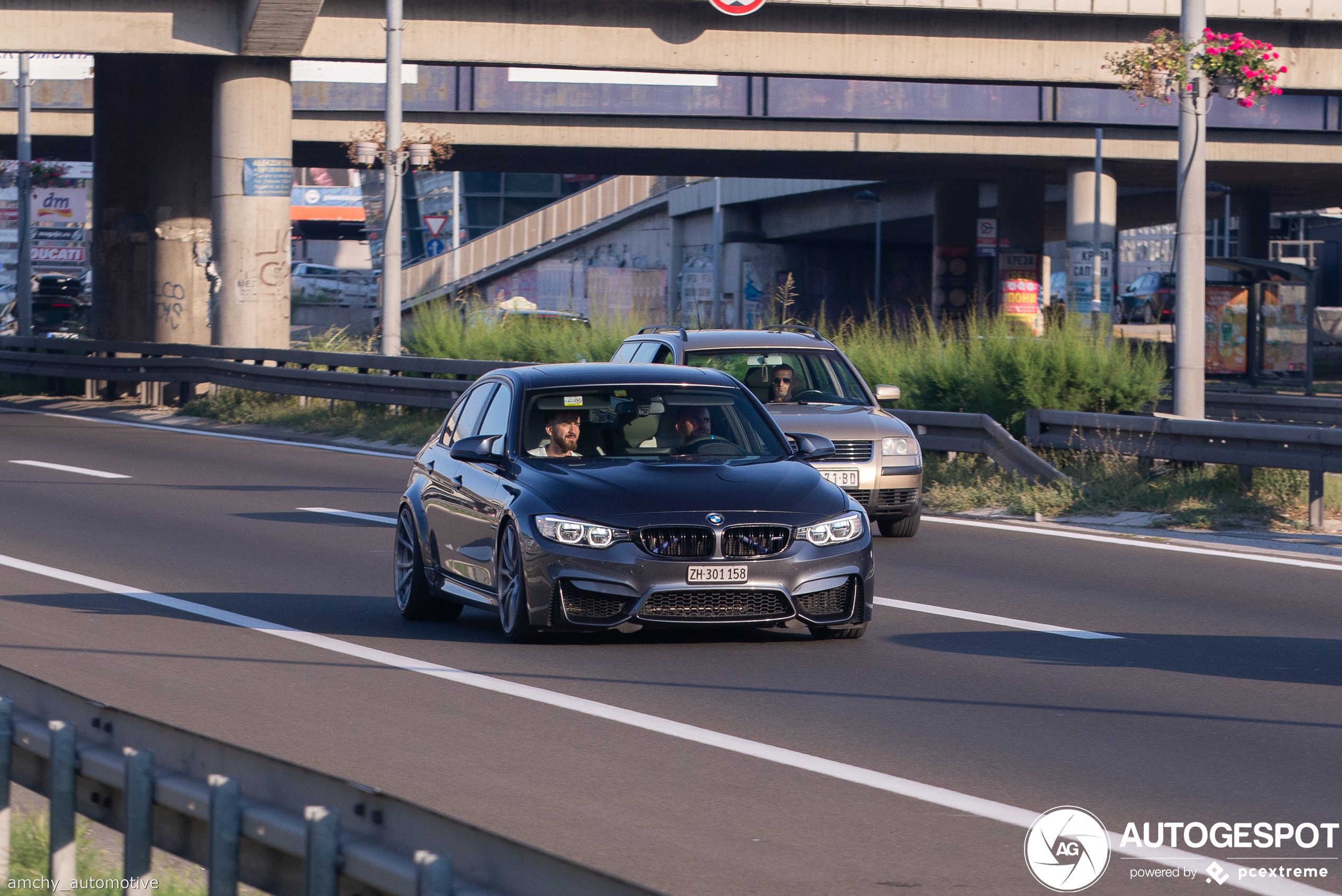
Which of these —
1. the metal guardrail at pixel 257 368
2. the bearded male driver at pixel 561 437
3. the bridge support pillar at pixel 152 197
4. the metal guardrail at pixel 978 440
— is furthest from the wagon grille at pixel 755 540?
the bridge support pillar at pixel 152 197

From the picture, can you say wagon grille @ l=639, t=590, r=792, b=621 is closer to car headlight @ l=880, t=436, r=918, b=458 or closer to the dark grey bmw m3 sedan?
the dark grey bmw m3 sedan

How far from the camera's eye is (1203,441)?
52.1ft

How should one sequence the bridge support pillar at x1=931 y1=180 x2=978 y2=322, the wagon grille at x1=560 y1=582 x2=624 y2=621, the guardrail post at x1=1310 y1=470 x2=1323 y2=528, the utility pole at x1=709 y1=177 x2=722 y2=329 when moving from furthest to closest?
the utility pole at x1=709 y1=177 x2=722 y2=329 < the bridge support pillar at x1=931 y1=180 x2=978 y2=322 < the guardrail post at x1=1310 y1=470 x2=1323 y2=528 < the wagon grille at x1=560 y1=582 x2=624 y2=621

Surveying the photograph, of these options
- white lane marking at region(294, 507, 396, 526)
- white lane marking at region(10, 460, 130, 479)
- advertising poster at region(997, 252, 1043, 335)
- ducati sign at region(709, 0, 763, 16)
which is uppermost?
ducati sign at region(709, 0, 763, 16)

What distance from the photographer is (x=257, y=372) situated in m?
28.4

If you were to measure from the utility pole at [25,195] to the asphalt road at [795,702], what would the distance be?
28601 millimetres

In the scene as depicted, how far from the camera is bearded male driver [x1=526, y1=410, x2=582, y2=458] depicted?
10117 millimetres

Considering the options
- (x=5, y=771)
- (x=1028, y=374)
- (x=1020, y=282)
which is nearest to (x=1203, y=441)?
(x=1028, y=374)

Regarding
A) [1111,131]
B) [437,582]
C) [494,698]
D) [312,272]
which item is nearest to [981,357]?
[437,582]

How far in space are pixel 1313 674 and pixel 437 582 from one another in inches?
182

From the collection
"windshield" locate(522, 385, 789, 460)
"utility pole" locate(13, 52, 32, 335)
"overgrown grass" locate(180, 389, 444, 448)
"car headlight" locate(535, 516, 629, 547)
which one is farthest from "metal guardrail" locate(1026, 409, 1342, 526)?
"utility pole" locate(13, 52, 32, 335)

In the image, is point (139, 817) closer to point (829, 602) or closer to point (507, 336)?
point (829, 602)

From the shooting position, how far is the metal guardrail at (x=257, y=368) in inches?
987

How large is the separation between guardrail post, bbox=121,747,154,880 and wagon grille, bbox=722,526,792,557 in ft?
17.5
